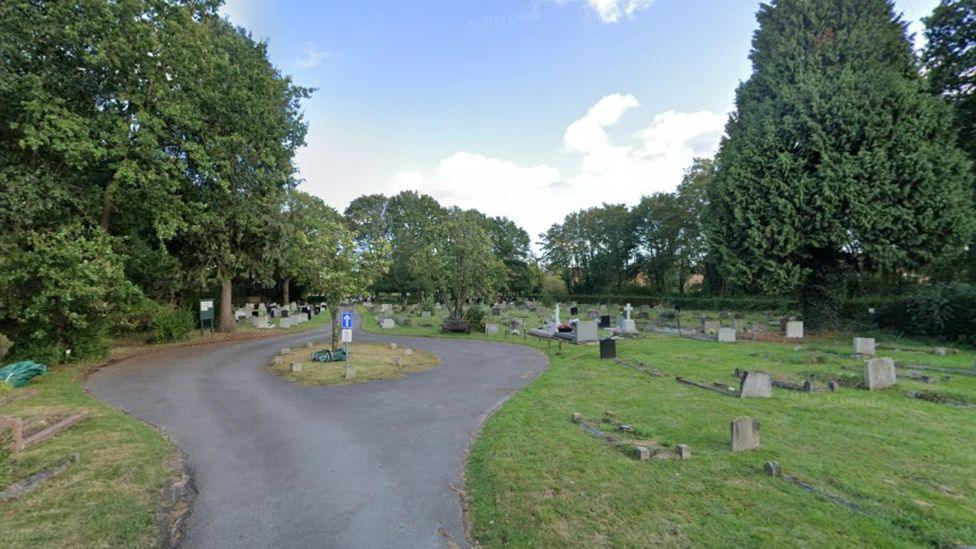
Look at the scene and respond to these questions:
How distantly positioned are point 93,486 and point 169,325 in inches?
755

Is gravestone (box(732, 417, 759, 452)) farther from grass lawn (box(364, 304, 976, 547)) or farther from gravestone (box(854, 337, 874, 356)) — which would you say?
gravestone (box(854, 337, 874, 356))

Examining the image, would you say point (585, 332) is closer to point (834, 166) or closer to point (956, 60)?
point (834, 166)

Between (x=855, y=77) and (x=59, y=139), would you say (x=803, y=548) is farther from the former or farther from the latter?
(x=855, y=77)

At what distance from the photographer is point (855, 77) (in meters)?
20.5

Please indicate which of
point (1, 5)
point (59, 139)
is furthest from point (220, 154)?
point (1, 5)

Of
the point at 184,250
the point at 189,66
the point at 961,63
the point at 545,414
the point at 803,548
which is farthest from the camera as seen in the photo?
the point at 184,250

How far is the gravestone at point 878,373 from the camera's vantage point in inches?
426

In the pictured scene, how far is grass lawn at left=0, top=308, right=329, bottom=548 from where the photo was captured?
463 centimetres

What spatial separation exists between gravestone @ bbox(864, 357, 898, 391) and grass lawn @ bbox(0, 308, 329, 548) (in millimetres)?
14371

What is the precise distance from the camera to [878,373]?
10.9m

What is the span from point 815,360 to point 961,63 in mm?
19532

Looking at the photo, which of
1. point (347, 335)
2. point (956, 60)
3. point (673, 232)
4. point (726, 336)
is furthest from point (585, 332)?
point (673, 232)

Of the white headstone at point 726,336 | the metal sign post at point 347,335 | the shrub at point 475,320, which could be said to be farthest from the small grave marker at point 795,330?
the metal sign post at point 347,335

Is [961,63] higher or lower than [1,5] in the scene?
higher
